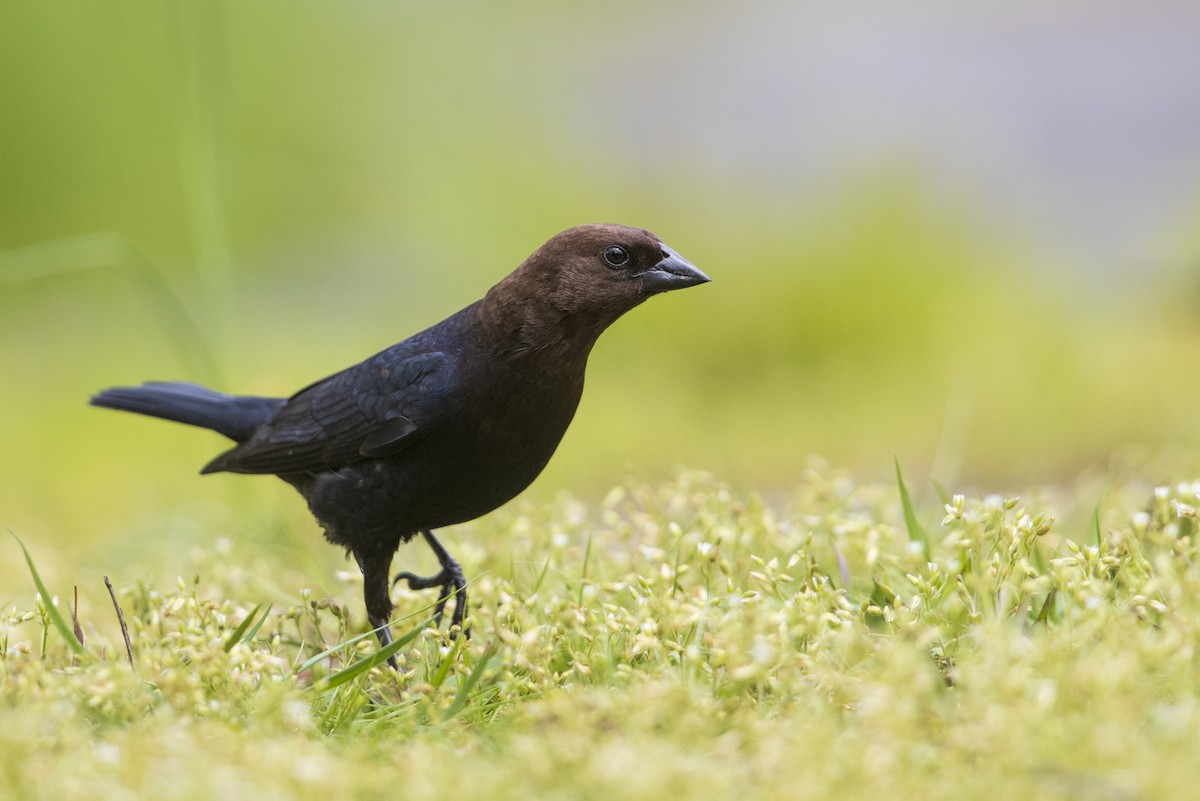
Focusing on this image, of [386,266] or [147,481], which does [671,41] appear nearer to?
[386,266]

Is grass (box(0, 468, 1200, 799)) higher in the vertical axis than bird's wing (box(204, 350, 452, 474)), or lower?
lower

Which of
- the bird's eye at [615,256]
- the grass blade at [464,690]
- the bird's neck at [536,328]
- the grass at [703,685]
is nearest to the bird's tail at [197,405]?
the grass at [703,685]

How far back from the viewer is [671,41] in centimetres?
1413

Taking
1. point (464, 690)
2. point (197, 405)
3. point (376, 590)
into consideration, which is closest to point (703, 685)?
point (464, 690)

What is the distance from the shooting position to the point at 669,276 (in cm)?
332

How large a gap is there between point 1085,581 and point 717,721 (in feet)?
2.67

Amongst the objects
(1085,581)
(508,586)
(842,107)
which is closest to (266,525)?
(508,586)

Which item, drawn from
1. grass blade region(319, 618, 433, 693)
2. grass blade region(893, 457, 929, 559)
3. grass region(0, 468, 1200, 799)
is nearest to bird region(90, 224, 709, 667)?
grass region(0, 468, 1200, 799)

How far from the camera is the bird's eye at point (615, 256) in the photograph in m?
3.30

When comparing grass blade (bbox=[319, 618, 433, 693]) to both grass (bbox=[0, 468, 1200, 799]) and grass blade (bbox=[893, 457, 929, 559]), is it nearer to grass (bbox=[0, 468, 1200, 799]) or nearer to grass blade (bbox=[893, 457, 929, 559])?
grass (bbox=[0, 468, 1200, 799])

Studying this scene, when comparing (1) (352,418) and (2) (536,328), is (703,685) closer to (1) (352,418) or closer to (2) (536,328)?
(2) (536,328)

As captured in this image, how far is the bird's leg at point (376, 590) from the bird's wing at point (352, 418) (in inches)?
11.3

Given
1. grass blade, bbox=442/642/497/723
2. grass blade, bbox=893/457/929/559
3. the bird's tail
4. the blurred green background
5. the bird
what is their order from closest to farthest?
grass blade, bbox=442/642/497/723 → grass blade, bbox=893/457/929/559 → the bird → the bird's tail → the blurred green background

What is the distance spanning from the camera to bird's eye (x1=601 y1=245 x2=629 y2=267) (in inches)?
130
